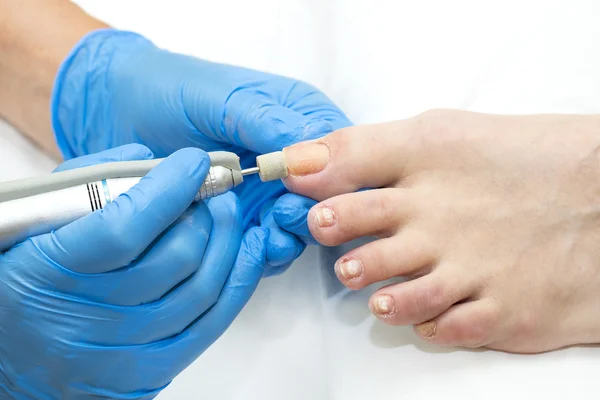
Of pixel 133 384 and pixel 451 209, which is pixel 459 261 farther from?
pixel 133 384

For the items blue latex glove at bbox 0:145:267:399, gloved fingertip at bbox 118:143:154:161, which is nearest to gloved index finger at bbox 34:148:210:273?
blue latex glove at bbox 0:145:267:399

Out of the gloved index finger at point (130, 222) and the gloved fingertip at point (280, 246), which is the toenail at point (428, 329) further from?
the gloved index finger at point (130, 222)

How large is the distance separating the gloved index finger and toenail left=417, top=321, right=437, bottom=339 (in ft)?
1.14

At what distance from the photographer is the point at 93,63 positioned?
3.08ft

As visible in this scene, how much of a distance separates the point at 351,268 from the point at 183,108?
348 mm

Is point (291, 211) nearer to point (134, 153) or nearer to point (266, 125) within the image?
point (266, 125)

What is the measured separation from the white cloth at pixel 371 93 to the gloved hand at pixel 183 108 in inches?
4.2

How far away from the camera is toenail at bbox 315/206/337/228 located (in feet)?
2.38

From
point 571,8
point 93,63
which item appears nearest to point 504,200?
point 571,8

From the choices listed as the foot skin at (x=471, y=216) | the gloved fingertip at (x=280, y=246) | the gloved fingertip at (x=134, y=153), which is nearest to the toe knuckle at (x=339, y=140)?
the foot skin at (x=471, y=216)

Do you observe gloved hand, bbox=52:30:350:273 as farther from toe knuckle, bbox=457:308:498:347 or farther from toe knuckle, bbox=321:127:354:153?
toe knuckle, bbox=457:308:498:347

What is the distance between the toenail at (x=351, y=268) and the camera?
738 mm

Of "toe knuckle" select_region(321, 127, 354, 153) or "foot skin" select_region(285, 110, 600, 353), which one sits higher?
"toe knuckle" select_region(321, 127, 354, 153)

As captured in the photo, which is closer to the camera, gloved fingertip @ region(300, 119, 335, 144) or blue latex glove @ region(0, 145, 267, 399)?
blue latex glove @ region(0, 145, 267, 399)
